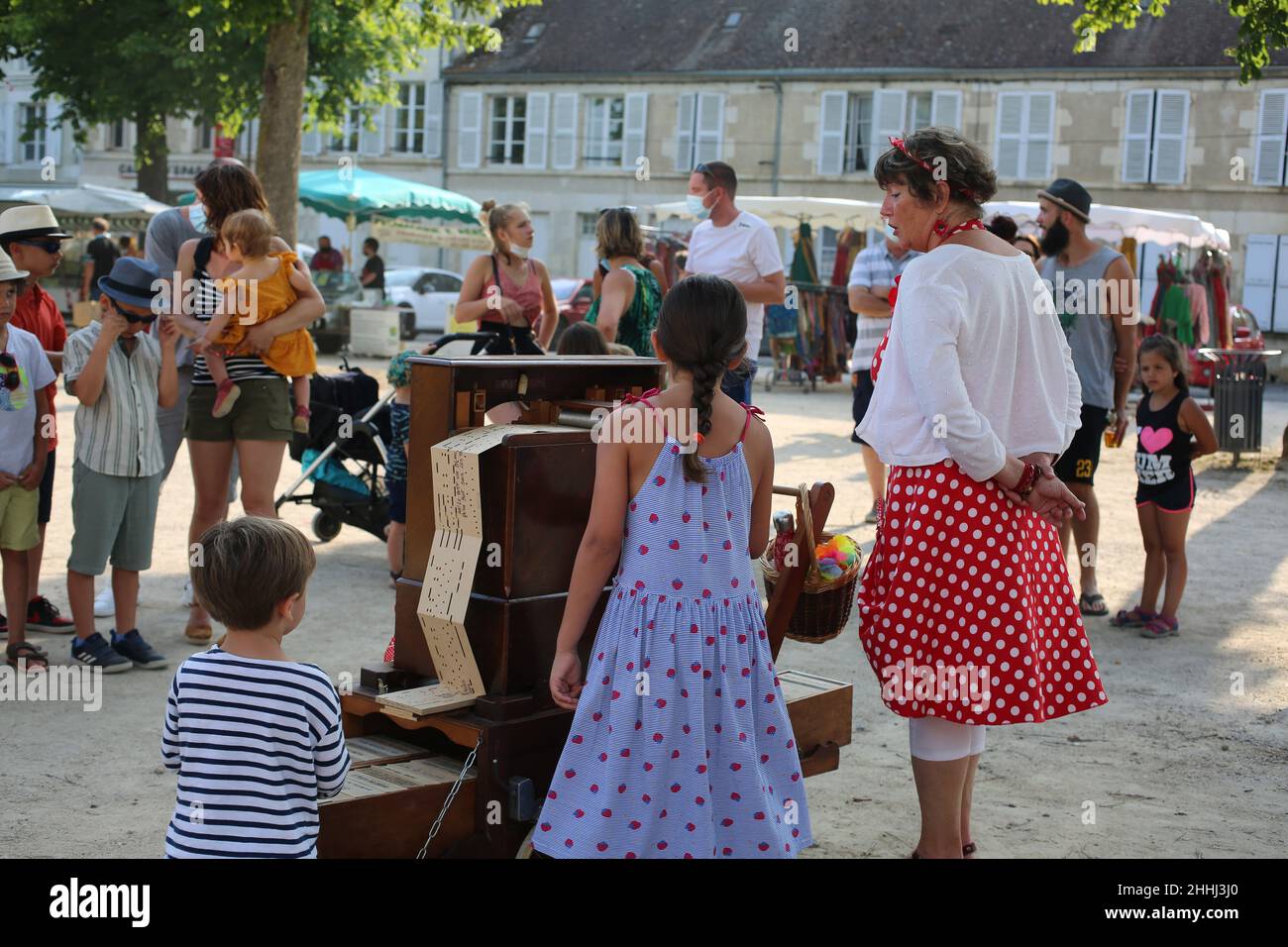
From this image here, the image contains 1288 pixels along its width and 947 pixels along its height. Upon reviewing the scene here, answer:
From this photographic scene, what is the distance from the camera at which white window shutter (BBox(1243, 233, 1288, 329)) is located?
33188 mm

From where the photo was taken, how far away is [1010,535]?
148 inches

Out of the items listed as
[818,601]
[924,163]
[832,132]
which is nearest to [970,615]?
[818,601]

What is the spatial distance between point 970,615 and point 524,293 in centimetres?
434

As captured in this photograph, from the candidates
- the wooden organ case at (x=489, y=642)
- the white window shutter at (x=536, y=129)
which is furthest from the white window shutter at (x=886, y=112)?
the wooden organ case at (x=489, y=642)

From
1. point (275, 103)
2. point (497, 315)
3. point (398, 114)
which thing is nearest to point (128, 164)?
point (398, 114)

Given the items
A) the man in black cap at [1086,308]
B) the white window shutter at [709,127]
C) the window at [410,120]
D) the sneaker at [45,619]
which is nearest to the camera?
the sneaker at [45,619]

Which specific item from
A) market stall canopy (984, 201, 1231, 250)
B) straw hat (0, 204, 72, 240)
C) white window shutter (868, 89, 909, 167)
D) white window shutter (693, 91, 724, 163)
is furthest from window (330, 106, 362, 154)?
straw hat (0, 204, 72, 240)

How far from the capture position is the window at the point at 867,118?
35.9 meters

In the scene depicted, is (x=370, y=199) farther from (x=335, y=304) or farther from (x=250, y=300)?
(x=250, y=300)

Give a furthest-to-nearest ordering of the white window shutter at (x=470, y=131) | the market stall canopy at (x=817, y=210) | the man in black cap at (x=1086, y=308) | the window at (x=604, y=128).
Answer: the white window shutter at (x=470, y=131) → the window at (x=604, y=128) → the market stall canopy at (x=817, y=210) → the man in black cap at (x=1086, y=308)

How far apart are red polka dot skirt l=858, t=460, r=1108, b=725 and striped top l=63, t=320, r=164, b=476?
3322 millimetres

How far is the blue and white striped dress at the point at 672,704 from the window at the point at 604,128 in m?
37.1

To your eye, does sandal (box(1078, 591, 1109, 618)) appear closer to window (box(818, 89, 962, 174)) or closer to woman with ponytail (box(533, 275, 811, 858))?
woman with ponytail (box(533, 275, 811, 858))

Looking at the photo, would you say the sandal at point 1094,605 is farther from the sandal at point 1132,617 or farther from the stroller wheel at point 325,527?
the stroller wheel at point 325,527
